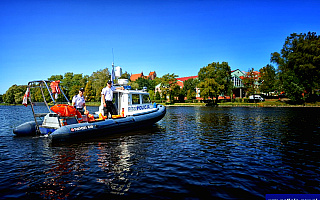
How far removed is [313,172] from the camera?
7184mm

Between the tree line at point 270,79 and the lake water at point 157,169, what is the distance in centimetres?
3270

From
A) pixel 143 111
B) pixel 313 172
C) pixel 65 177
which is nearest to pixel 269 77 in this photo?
pixel 143 111

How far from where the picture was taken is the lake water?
5672 millimetres

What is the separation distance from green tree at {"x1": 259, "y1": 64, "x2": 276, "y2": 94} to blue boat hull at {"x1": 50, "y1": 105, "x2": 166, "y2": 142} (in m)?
54.9

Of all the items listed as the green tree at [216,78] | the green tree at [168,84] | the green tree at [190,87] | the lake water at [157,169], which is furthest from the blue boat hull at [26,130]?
the green tree at [190,87]

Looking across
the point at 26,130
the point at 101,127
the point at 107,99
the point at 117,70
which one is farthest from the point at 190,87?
the point at 26,130

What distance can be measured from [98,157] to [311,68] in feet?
163

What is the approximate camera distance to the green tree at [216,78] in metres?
58.3

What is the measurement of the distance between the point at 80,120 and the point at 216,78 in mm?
55235

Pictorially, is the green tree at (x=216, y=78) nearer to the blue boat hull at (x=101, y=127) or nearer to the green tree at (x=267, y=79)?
the green tree at (x=267, y=79)

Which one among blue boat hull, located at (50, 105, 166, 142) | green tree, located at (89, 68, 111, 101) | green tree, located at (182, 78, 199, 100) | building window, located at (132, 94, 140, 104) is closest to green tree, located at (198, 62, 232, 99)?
green tree, located at (182, 78, 199, 100)

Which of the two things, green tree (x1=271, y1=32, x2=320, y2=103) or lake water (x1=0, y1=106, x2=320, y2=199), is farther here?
green tree (x1=271, y1=32, x2=320, y2=103)

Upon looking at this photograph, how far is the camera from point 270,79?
6191 cm

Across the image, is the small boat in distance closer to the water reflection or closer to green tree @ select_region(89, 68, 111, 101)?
the water reflection
